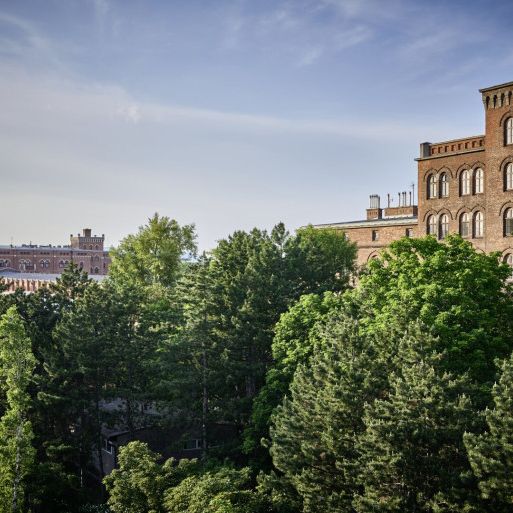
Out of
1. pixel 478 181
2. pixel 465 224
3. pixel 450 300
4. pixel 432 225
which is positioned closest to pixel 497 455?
pixel 450 300

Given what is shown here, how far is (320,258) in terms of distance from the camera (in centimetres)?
4556

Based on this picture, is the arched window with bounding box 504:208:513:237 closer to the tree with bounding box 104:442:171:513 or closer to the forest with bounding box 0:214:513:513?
the forest with bounding box 0:214:513:513

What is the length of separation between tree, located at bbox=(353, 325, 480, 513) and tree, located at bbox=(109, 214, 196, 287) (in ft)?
152

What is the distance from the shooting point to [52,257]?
155 meters

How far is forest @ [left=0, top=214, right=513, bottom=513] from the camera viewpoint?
22.6m

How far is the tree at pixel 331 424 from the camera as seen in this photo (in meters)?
24.8

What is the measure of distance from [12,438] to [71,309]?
49.7 ft

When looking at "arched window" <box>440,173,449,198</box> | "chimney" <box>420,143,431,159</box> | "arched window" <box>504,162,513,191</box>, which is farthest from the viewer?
"chimney" <box>420,143,431,159</box>

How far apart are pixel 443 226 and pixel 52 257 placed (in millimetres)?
125492

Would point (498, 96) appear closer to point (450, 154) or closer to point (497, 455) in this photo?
point (450, 154)

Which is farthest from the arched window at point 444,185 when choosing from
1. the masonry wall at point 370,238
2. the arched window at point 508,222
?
the masonry wall at point 370,238

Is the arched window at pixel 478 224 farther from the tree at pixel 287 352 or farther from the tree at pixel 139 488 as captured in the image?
the tree at pixel 139 488

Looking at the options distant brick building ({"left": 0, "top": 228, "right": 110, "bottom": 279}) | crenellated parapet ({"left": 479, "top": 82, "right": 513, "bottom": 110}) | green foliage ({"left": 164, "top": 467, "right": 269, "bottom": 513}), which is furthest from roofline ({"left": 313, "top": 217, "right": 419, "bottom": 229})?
distant brick building ({"left": 0, "top": 228, "right": 110, "bottom": 279})

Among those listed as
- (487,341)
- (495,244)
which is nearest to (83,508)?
(487,341)
